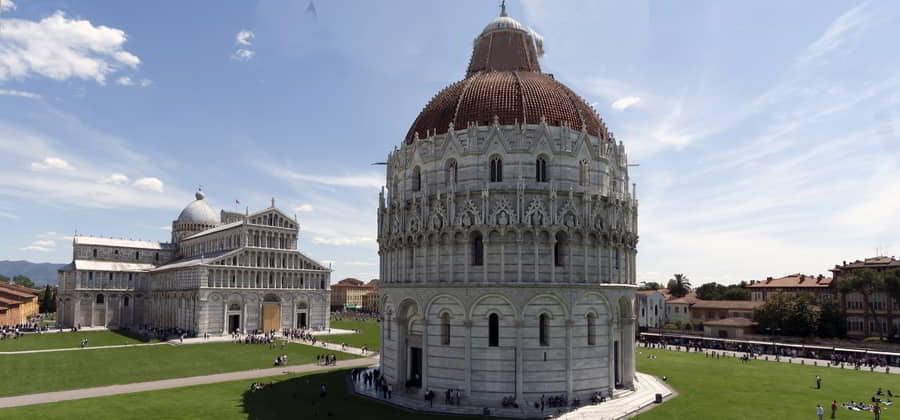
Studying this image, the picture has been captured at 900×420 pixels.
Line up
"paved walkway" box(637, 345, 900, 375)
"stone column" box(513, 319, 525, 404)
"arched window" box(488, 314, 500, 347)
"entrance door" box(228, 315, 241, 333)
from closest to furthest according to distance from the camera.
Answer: "stone column" box(513, 319, 525, 404)
"arched window" box(488, 314, 500, 347)
"paved walkway" box(637, 345, 900, 375)
"entrance door" box(228, 315, 241, 333)

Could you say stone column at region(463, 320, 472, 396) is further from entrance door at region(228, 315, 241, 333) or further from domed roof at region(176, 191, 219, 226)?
domed roof at region(176, 191, 219, 226)

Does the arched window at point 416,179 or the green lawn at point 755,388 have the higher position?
the arched window at point 416,179

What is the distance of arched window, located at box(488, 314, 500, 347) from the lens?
37281mm

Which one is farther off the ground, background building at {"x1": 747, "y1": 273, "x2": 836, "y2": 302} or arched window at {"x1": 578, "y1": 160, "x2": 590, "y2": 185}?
arched window at {"x1": 578, "y1": 160, "x2": 590, "y2": 185}

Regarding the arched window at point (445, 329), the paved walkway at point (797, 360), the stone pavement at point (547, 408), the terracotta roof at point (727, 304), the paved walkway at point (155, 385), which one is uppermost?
the arched window at point (445, 329)

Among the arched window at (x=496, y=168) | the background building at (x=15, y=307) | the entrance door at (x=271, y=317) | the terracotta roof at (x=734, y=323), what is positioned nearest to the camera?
the arched window at (x=496, y=168)

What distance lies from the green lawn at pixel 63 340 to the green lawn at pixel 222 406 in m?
39.8

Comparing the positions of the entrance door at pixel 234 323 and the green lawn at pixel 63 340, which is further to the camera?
the entrance door at pixel 234 323

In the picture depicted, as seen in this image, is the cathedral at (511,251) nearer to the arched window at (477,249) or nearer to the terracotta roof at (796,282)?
the arched window at (477,249)

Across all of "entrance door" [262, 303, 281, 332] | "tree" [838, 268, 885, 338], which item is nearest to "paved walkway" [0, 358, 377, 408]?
"entrance door" [262, 303, 281, 332]

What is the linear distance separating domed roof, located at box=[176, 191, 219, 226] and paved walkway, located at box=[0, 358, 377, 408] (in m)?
70.9

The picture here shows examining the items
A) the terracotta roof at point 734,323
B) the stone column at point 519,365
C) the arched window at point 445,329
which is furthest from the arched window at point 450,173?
the terracotta roof at point 734,323

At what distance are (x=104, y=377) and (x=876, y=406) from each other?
176ft

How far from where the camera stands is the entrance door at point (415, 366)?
135 feet
